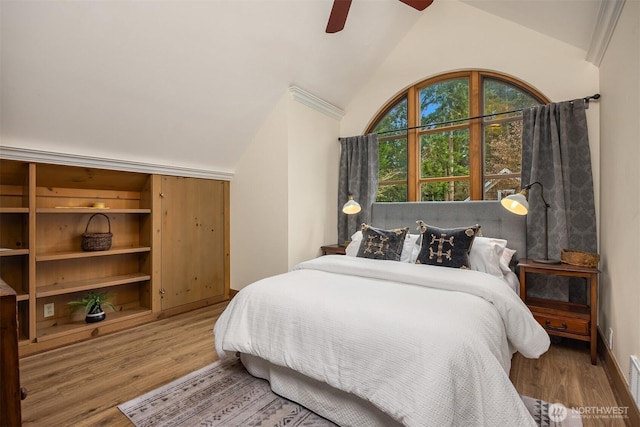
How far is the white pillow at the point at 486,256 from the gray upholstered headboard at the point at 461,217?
0.42 meters

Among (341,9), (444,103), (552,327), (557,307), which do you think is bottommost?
(552,327)

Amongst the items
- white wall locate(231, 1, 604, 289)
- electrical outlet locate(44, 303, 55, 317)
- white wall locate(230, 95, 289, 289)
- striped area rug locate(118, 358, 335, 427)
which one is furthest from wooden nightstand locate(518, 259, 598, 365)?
electrical outlet locate(44, 303, 55, 317)

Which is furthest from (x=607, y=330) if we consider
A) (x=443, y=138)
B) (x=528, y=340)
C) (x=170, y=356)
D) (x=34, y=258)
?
(x=34, y=258)

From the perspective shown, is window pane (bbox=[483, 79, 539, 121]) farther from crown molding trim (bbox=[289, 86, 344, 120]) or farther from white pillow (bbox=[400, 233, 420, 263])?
crown molding trim (bbox=[289, 86, 344, 120])

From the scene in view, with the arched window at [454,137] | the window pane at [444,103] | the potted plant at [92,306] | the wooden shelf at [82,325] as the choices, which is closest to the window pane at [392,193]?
the arched window at [454,137]

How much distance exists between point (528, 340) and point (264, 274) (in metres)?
2.61

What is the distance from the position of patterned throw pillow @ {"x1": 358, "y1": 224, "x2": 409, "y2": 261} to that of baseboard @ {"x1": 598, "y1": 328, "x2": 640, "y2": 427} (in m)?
1.55

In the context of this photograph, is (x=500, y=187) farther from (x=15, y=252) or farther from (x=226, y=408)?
(x=15, y=252)

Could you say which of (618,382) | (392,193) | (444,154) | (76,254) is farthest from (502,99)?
(76,254)

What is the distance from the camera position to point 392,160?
395 cm

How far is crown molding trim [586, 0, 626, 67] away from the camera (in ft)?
6.15

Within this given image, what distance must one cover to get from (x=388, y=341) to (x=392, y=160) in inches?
114

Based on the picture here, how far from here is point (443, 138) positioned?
11.8ft

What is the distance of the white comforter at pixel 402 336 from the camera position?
1.23 meters
